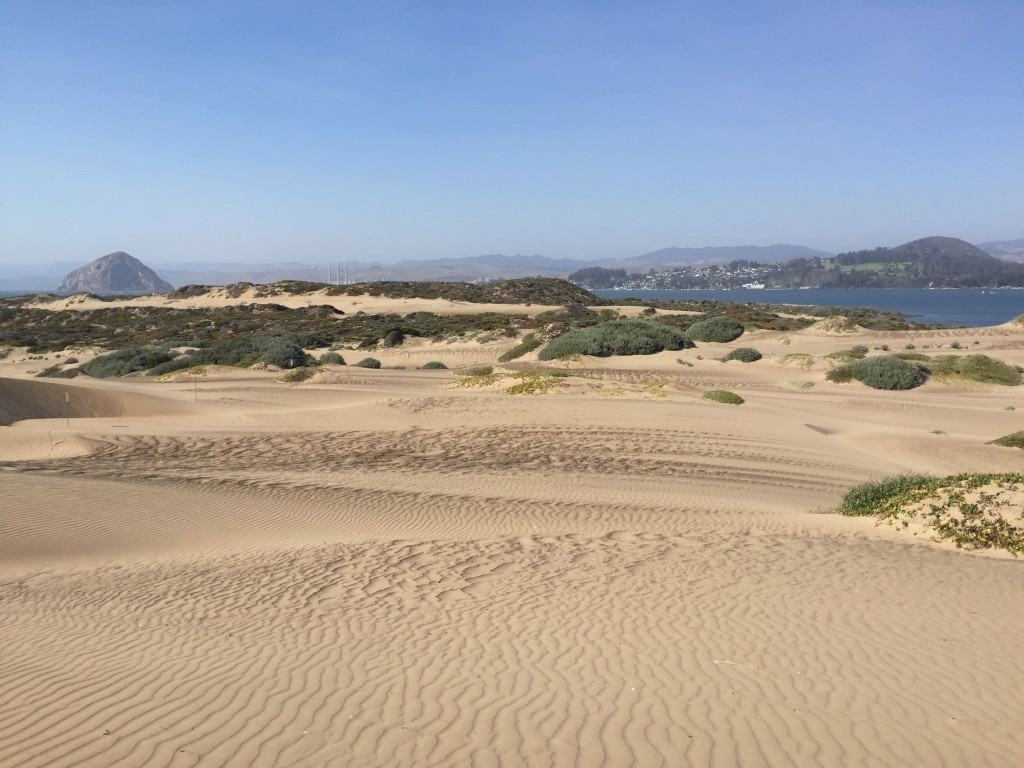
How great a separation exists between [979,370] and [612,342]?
561 inches

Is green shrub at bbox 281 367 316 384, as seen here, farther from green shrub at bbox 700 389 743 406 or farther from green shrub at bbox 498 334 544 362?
green shrub at bbox 700 389 743 406

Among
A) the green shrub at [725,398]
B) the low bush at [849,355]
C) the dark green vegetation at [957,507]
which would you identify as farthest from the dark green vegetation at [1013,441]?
the low bush at [849,355]

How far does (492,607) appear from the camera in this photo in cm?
744

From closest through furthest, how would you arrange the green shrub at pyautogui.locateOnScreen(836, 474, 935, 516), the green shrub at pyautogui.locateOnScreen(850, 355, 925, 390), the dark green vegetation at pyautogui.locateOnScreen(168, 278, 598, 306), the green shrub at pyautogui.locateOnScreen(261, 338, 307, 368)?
the green shrub at pyautogui.locateOnScreen(836, 474, 935, 516) < the green shrub at pyautogui.locateOnScreen(850, 355, 925, 390) < the green shrub at pyautogui.locateOnScreen(261, 338, 307, 368) < the dark green vegetation at pyautogui.locateOnScreen(168, 278, 598, 306)

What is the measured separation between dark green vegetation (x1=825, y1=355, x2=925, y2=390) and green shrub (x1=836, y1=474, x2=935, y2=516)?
1701 cm

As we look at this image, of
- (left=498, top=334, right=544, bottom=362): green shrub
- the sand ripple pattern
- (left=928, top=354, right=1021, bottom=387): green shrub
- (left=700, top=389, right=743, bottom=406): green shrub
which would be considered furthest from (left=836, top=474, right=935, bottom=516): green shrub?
(left=498, top=334, right=544, bottom=362): green shrub

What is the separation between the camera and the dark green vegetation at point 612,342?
3381 centimetres

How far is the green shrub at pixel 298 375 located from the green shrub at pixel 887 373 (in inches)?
813

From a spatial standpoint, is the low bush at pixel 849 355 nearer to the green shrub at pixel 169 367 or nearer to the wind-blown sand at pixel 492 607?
the wind-blown sand at pixel 492 607

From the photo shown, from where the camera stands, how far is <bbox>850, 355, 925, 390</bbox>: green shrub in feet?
89.6

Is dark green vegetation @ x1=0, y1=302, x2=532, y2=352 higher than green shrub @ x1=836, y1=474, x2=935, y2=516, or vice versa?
dark green vegetation @ x1=0, y1=302, x2=532, y2=352

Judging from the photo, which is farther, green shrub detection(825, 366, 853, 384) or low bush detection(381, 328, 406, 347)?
low bush detection(381, 328, 406, 347)

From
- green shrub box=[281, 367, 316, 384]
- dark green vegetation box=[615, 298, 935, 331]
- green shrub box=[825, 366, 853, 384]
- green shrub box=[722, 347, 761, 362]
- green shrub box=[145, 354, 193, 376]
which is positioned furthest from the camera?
dark green vegetation box=[615, 298, 935, 331]

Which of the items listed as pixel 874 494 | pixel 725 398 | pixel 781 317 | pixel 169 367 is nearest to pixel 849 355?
pixel 725 398
